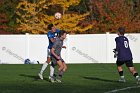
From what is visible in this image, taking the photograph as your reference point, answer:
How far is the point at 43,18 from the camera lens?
4456 cm

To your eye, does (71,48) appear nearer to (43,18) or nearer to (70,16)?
(70,16)

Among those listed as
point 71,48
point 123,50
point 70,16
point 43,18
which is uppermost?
point 70,16

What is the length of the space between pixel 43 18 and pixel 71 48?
24.1 ft

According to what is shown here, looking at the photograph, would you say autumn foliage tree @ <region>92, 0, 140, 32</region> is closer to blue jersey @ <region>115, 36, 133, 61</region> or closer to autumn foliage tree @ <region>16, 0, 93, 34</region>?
autumn foliage tree @ <region>16, 0, 93, 34</region>

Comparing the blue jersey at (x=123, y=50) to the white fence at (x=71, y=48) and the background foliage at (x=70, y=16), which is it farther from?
the background foliage at (x=70, y=16)

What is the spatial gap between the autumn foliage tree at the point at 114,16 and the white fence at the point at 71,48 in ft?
20.9

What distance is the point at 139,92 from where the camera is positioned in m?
15.6

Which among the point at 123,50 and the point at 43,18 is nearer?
the point at 123,50

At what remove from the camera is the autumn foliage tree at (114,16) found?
146 ft

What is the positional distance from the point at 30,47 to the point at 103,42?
4.75 m

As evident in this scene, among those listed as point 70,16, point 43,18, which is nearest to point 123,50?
point 70,16

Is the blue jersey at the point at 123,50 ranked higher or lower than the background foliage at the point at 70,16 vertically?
lower

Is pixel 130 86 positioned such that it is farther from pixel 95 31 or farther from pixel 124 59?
pixel 95 31

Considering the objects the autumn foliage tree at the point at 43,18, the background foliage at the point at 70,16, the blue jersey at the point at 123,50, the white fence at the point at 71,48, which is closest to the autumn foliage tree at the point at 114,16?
the background foliage at the point at 70,16
